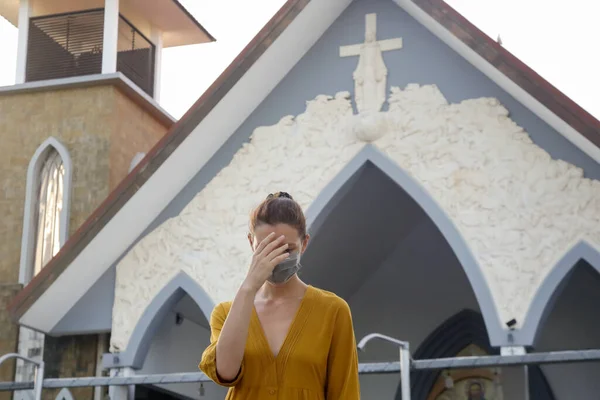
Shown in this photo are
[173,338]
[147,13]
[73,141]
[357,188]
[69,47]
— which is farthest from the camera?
[147,13]

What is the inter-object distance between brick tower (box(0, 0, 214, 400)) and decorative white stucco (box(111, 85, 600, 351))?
307 centimetres

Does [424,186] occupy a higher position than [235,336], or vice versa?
[424,186]

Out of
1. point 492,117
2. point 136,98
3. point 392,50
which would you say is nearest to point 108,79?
point 136,98

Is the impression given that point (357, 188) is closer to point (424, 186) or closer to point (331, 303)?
point (424, 186)

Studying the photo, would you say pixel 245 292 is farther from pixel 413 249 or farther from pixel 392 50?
pixel 413 249

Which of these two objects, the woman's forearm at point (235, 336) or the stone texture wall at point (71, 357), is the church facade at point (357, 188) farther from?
the woman's forearm at point (235, 336)

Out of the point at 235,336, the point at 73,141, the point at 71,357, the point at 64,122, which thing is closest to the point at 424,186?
the point at 71,357

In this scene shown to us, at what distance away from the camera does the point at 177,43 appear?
1859cm

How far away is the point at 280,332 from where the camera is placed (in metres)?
3.13

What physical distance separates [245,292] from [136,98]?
43.2ft

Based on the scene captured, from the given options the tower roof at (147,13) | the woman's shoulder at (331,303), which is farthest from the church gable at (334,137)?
the woman's shoulder at (331,303)

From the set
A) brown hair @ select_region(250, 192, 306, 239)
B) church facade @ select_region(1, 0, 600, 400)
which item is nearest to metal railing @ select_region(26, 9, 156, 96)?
church facade @ select_region(1, 0, 600, 400)

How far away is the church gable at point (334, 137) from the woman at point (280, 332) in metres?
6.83

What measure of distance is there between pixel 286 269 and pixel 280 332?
189 millimetres
